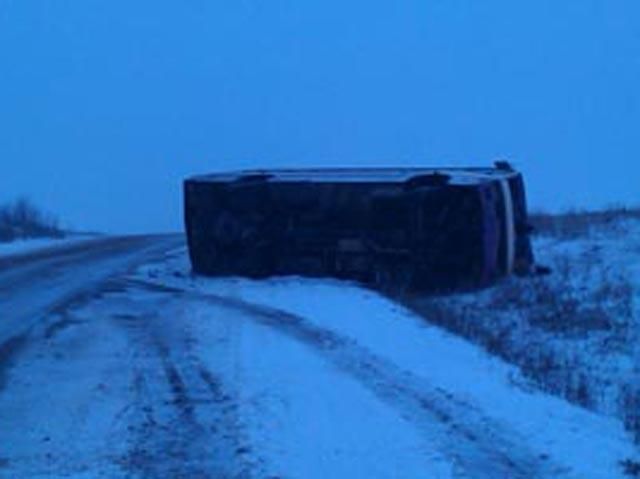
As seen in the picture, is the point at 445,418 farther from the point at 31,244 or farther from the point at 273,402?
the point at 31,244

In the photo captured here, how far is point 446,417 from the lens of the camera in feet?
31.1

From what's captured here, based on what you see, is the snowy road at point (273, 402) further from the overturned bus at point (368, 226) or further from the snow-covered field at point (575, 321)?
the overturned bus at point (368, 226)

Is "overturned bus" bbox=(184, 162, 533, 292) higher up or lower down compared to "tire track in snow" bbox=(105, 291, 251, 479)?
higher up

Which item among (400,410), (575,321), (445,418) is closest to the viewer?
(445,418)

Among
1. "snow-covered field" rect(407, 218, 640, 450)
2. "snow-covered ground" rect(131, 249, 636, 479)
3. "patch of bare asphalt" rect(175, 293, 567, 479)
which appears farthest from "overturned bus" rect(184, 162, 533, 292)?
"patch of bare asphalt" rect(175, 293, 567, 479)

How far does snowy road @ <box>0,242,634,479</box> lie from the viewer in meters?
8.26

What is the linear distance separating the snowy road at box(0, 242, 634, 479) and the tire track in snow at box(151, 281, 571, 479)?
2 centimetres

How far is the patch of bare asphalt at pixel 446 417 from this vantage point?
8.16m

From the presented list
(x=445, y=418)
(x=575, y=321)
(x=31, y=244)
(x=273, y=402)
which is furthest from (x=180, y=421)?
(x=31, y=244)

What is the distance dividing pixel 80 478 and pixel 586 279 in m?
13.2

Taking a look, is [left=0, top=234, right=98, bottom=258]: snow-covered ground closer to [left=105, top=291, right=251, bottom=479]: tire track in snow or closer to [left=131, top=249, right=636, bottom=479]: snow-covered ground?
[left=131, top=249, right=636, bottom=479]: snow-covered ground

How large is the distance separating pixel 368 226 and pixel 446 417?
11.2 metres

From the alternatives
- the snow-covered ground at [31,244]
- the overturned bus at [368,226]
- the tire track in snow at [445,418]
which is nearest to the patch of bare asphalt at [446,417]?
the tire track in snow at [445,418]

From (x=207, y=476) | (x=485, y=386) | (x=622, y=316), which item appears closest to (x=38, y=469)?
(x=207, y=476)
